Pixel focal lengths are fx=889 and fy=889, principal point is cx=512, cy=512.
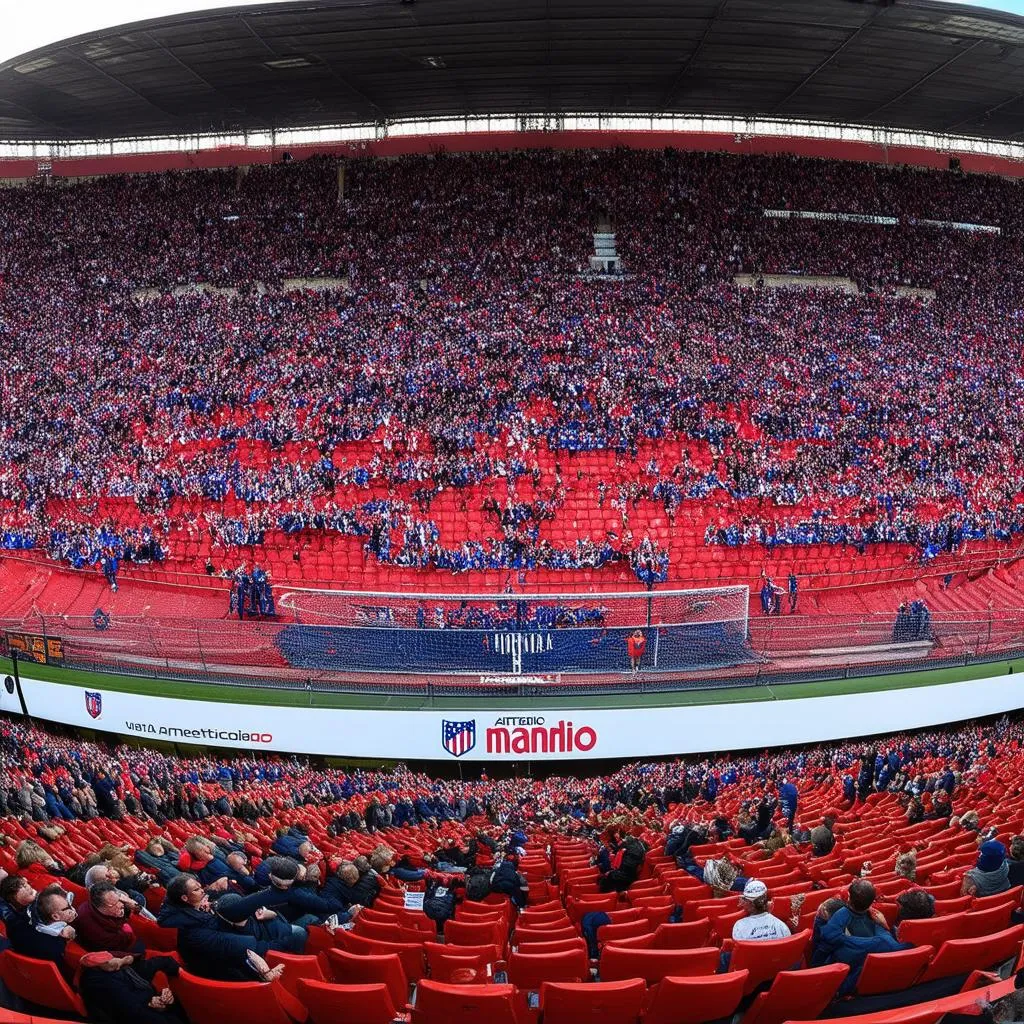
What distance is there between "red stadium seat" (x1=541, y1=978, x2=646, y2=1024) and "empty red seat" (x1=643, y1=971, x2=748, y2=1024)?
8 centimetres

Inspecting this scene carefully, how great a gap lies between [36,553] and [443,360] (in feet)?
40.7

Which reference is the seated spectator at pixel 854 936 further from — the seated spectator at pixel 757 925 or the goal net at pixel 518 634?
Answer: the goal net at pixel 518 634

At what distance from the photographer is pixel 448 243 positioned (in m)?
31.8

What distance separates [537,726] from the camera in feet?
49.0

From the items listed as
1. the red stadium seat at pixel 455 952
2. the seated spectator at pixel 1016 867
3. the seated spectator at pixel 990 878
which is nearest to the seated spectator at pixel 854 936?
the seated spectator at pixel 990 878

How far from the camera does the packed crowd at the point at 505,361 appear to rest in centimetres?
2291

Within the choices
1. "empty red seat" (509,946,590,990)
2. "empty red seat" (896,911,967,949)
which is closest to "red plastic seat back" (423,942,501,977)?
"empty red seat" (509,946,590,990)

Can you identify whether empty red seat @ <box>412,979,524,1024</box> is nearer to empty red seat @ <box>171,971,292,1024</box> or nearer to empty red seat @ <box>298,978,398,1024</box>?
empty red seat @ <box>298,978,398,1024</box>

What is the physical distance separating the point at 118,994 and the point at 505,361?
23834mm

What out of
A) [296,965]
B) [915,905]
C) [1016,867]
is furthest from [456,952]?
[1016,867]

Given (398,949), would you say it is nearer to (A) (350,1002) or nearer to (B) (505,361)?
(A) (350,1002)

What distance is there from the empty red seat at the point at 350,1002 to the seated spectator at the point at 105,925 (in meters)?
1.01

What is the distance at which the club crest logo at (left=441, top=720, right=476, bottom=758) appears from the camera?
15.0 meters

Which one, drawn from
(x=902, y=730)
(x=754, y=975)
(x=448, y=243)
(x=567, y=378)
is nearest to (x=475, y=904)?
(x=754, y=975)
